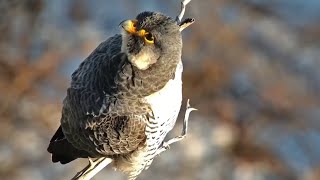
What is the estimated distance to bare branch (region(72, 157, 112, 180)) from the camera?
2041 mm

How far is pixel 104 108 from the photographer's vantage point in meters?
2.05

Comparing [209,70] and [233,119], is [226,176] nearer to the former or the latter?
[233,119]

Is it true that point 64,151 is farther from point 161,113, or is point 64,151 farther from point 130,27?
point 130,27

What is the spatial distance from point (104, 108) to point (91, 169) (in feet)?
0.59

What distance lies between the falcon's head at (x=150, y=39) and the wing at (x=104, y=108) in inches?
2.7

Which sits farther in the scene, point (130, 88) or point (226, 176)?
point (226, 176)

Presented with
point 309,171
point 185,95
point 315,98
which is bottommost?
point 309,171

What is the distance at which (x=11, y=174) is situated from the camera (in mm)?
4367

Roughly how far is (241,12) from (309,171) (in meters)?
1.06

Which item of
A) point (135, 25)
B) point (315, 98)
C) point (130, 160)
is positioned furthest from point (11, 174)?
point (135, 25)

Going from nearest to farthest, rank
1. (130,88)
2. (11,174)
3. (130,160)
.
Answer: (130,88) < (130,160) < (11,174)

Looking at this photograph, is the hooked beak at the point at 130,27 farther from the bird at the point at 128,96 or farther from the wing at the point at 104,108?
the wing at the point at 104,108

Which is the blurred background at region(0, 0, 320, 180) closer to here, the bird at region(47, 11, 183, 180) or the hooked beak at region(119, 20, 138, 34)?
the bird at region(47, 11, 183, 180)

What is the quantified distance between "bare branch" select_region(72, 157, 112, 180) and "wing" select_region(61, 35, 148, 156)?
4 cm
